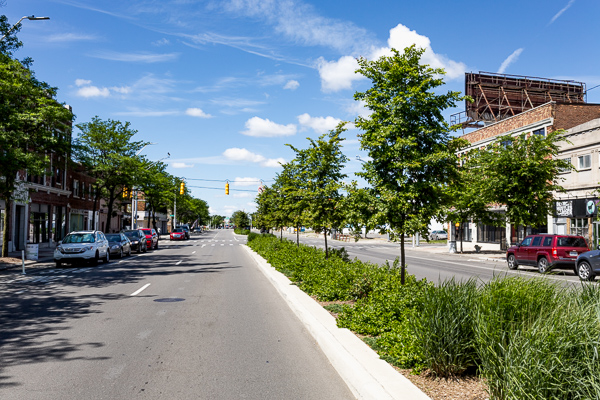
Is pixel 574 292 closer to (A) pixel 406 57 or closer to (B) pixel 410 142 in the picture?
(B) pixel 410 142

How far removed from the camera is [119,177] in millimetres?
37469

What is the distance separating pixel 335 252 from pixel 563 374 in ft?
42.2

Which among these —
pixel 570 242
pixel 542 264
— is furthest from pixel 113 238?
pixel 570 242

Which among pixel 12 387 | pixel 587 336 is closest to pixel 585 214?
pixel 587 336

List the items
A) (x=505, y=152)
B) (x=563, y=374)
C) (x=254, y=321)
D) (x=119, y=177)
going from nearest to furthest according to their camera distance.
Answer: (x=563, y=374), (x=254, y=321), (x=505, y=152), (x=119, y=177)

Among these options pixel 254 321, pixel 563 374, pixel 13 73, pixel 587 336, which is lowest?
pixel 254 321

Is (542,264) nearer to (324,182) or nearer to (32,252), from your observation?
(324,182)

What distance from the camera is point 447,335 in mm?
5008

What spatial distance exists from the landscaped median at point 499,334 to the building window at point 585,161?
2905 centimetres

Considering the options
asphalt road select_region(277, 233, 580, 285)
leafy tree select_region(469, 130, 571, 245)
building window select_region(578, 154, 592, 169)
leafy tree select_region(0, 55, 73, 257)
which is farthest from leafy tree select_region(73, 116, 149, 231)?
building window select_region(578, 154, 592, 169)

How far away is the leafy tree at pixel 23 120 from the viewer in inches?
792

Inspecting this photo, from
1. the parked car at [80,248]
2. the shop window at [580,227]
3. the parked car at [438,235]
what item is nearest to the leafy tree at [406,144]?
the parked car at [80,248]

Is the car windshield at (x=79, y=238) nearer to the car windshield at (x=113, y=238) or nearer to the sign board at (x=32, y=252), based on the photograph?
the sign board at (x=32, y=252)

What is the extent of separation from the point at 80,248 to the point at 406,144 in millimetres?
18233
